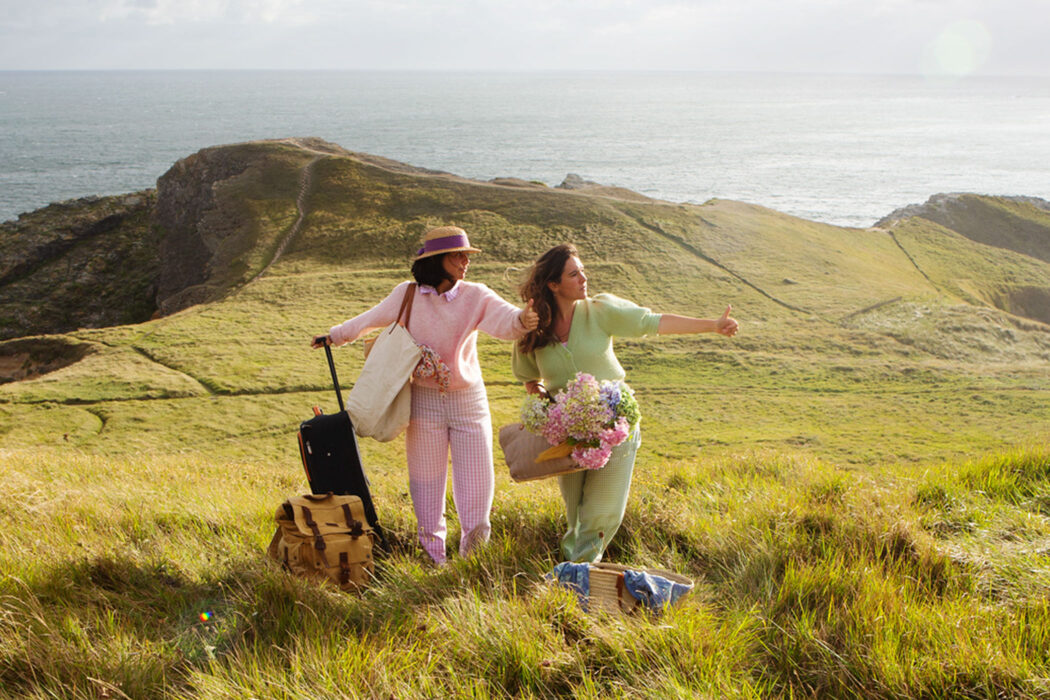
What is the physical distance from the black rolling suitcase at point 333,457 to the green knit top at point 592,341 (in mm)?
1348

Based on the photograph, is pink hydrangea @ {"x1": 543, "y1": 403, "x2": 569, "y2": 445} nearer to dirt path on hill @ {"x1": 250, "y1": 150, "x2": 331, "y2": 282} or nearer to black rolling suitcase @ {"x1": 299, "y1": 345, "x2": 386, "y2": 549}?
black rolling suitcase @ {"x1": 299, "y1": 345, "x2": 386, "y2": 549}

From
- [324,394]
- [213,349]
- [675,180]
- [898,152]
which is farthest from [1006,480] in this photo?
[898,152]

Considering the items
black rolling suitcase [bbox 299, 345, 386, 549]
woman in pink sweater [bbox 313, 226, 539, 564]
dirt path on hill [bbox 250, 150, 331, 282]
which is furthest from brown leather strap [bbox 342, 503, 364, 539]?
dirt path on hill [bbox 250, 150, 331, 282]

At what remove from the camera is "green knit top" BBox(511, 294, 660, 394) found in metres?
5.40

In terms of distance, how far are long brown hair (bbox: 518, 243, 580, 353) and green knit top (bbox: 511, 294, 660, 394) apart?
0.09 metres

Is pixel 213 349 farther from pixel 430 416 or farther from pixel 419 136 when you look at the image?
pixel 419 136

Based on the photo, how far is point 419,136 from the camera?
620 ft

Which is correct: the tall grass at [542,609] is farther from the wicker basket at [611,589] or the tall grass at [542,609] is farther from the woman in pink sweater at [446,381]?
the woman in pink sweater at [446,381]

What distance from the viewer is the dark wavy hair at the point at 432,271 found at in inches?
213

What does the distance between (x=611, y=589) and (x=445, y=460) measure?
181cm

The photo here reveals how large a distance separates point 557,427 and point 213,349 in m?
17.4

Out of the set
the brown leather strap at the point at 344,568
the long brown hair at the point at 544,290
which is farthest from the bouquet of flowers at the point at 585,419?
the brown leather strap at the point at 344,568

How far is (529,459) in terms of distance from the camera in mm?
5320

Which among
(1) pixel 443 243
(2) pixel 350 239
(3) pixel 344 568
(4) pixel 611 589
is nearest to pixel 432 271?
(1) pixel 443 243
